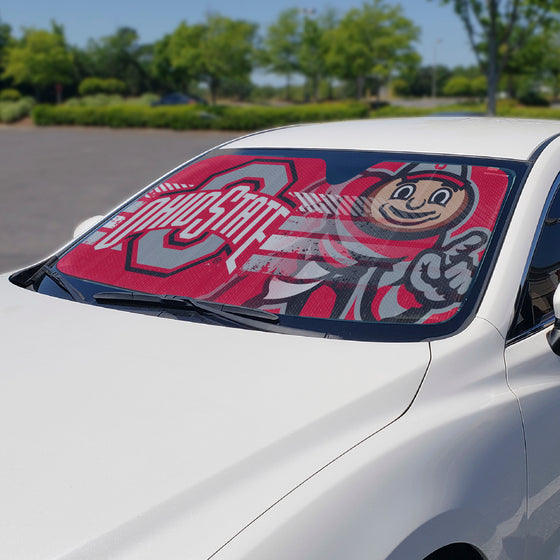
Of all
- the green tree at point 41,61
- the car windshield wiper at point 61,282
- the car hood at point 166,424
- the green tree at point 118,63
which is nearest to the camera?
the car hood at point 166,424

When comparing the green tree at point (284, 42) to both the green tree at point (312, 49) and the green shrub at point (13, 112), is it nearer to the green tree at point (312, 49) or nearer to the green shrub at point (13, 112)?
the green tree at point (312, 49)

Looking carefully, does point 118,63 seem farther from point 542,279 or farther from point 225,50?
point 542,279

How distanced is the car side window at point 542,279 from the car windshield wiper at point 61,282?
1394 mm

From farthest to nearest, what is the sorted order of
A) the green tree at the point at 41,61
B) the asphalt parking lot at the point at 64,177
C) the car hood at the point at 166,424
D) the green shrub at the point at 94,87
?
the green shrub at the point at 94,87
the green tree at the point at 41,61
the asphalt parking lot at the point at 64,177
the car hood at the point at 166,424

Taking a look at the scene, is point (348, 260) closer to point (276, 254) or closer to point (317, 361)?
point (276, 254)

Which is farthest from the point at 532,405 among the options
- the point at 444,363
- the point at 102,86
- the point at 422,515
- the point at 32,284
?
the point at 102,86

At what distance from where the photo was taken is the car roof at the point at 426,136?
8.62ft

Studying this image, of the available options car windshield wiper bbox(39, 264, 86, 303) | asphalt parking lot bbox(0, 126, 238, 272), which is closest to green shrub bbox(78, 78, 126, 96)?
asphalt parking lot bbox(0, 126, 238, 272)

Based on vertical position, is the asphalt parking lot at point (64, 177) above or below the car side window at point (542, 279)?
below

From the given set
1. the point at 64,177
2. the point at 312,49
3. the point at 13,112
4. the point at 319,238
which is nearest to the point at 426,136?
the point at 319,238

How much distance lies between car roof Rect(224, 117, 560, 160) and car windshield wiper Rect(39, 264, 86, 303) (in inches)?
38.0

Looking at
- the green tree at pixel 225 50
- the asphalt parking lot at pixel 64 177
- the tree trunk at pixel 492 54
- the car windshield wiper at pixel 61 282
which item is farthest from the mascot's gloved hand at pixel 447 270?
the green tree at pixel 225 50

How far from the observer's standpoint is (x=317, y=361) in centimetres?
192

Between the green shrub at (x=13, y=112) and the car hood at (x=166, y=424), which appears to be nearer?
the car hood at (x=166, y=424)
